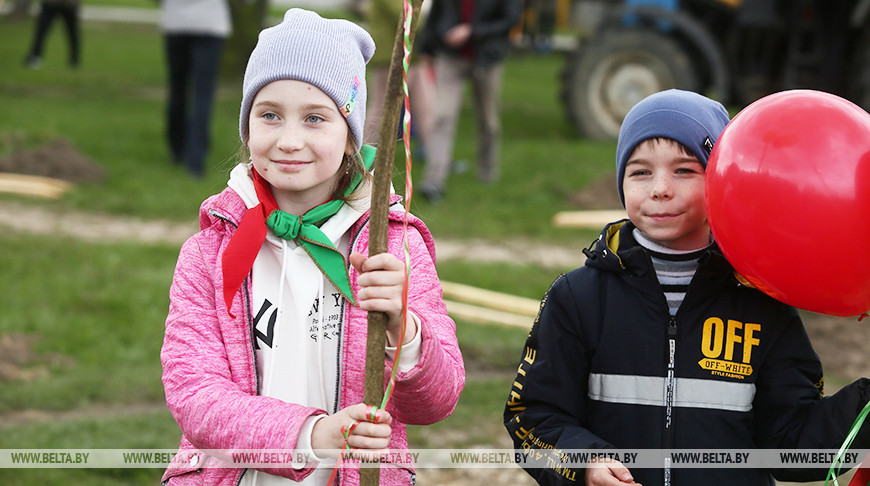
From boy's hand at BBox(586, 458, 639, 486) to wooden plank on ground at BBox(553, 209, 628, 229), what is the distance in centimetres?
624

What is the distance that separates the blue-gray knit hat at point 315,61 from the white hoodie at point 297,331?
24 cm

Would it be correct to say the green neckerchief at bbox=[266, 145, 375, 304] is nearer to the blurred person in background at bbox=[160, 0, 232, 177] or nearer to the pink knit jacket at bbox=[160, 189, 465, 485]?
the pink knit jacket at bbox=[160, 189, 465, 485]

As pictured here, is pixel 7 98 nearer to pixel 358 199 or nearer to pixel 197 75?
pixel 197 75

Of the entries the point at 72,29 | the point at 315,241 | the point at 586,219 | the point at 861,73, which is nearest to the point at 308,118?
the point at 315,241

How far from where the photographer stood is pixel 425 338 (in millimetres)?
1997

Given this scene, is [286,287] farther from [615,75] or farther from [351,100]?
[615,75]

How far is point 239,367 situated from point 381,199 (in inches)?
23.3

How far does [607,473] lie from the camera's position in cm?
212

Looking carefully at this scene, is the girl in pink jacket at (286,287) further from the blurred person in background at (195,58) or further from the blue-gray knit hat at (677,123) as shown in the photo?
the blurred person in background at (195,58)

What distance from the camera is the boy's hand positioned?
83.3 inches

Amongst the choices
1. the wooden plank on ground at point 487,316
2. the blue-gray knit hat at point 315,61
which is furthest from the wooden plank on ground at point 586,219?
the blue-gray knit hat at point 315,61

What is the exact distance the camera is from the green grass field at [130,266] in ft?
14.7

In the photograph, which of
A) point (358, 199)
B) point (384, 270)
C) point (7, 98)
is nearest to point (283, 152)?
point (358, 199)

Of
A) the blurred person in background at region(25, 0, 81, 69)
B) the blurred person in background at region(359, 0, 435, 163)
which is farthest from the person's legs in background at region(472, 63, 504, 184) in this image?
the blurred person in background at region(25, 0, 81, 69)
